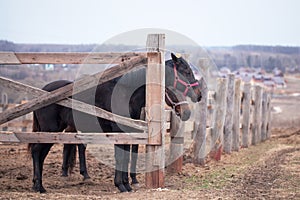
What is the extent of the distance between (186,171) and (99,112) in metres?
3.30

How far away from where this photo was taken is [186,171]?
32.8 feet

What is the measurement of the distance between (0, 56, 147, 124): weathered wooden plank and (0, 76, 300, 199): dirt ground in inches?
44.4

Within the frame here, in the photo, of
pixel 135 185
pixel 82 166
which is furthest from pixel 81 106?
pixel 82 166

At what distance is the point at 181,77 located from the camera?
26.5ft

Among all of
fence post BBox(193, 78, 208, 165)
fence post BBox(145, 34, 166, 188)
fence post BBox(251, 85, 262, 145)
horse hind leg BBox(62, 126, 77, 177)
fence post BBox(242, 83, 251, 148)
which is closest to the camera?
fence post BBox(145, 34, 166, 188)

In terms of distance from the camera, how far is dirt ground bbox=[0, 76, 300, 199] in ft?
22.7

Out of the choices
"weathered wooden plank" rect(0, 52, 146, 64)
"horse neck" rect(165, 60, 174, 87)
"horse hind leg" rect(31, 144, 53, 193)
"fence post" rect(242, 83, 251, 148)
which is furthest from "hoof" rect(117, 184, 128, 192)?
"fence post" rect(242, 83, 251, 148)

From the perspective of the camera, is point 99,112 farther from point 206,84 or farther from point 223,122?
point 223,122

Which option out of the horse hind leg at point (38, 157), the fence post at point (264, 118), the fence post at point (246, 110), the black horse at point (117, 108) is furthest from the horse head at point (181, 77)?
the fence post at point (264, 118)

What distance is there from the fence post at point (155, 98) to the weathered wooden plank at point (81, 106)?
0.17m

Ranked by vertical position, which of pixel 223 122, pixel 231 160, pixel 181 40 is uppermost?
pixel 181 40

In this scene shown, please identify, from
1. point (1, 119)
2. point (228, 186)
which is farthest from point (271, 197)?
point (1, 119)

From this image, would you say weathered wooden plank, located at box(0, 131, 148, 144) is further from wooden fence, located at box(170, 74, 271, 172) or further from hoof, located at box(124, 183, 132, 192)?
wooden fence, located at box(170, 74, 271, 172)

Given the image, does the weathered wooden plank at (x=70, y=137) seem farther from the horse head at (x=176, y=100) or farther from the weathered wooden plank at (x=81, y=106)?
the horse head at (x=176, y=100)
